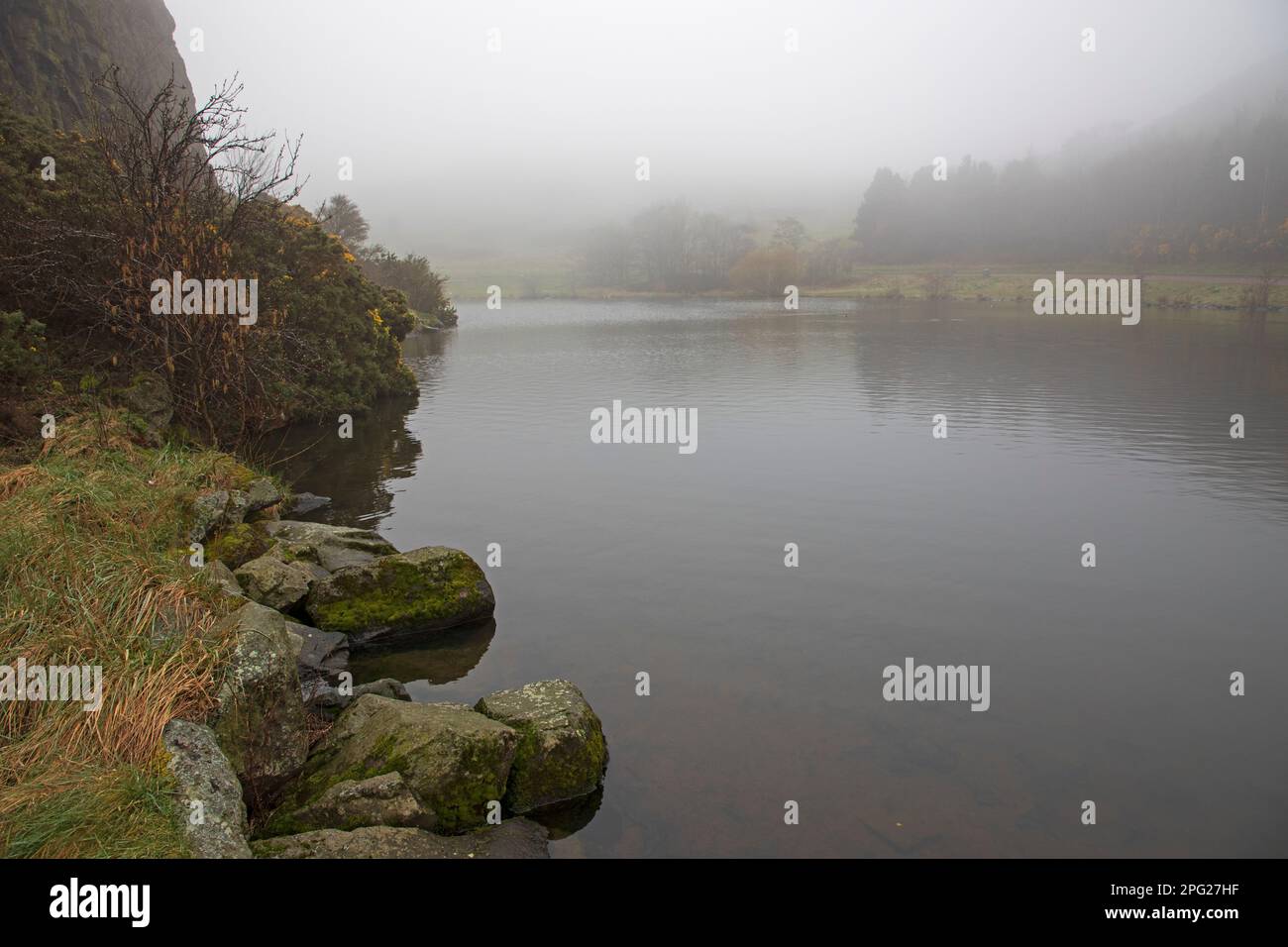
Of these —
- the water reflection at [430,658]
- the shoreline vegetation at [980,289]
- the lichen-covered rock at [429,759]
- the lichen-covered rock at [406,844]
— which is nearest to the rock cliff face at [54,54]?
the water reflection at [430,658]

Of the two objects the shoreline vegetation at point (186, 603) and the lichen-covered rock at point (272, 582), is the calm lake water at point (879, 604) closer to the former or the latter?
the shoreline vegetation at point (186, 603)

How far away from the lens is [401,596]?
1341 cm

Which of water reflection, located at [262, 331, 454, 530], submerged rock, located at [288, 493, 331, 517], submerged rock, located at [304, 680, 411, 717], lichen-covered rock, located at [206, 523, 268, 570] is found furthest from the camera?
water reflection, located at [262, 331, 454, 530]

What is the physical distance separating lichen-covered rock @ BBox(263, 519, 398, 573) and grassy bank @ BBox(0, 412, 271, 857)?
101 inches

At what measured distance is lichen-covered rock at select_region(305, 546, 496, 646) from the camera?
513 inches

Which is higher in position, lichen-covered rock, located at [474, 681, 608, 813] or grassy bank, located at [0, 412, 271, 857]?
grassy bank, located at [0, 412, 271, 857]

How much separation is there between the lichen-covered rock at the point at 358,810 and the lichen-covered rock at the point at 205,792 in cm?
47

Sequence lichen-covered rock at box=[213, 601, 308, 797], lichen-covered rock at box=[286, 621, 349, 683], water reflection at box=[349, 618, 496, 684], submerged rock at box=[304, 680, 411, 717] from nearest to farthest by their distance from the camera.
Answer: lichen-covered rock at box=[213, 601, 308, 797]
submerged rock at box=[304, 680, 411, 717]
lichen-covered rock at box=[286, 621, 349, 683]
water reflection at box=[349, 618, 496, 684]

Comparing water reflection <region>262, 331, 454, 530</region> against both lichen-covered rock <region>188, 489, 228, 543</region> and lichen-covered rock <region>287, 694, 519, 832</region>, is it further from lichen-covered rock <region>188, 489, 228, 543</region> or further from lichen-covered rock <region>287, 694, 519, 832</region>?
lichen-covered rock <region>287, 694, 519, 832</region>

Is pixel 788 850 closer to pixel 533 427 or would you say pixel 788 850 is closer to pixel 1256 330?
pixel 533 427

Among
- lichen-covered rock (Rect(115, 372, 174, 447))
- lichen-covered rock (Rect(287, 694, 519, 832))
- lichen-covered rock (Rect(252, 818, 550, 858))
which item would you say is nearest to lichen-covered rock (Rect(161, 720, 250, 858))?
lichen-covered rock (Rect(252, 818, 550, 858))

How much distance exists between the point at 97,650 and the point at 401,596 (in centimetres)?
552

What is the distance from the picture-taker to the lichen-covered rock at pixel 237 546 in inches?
527

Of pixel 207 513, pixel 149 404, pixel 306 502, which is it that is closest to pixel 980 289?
pixel 306 502
